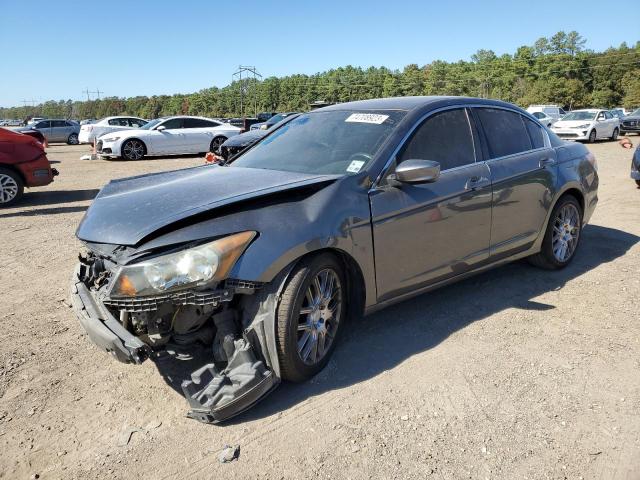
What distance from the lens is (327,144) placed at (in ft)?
12.7

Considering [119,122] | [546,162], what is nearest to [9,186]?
[546,162]

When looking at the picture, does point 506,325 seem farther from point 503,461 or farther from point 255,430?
point 255,430

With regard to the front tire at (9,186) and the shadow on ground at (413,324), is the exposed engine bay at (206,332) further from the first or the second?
the front tire at (9,186)

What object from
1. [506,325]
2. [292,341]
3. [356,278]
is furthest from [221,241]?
[506,325]

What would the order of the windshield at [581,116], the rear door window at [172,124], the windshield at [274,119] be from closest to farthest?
the rear door window at [172,124] < the windshield at [274,119] < the windshield at [581,116]

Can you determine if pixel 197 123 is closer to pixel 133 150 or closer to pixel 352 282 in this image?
pixel 133 150

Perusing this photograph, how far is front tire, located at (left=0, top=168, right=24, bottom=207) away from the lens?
9.40m

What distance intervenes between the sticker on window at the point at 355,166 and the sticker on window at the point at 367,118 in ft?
1.53

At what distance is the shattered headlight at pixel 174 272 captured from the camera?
2.63 m

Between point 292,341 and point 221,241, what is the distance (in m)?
0.69

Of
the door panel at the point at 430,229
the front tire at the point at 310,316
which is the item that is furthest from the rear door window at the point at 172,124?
the front tire at the point at 310,316

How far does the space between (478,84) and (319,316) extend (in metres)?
84.7

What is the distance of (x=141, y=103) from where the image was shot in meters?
133

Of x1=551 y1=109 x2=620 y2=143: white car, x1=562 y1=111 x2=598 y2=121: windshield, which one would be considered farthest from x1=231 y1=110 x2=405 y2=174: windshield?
x1=562 y1=111 x2=598 y2=121: windshield
